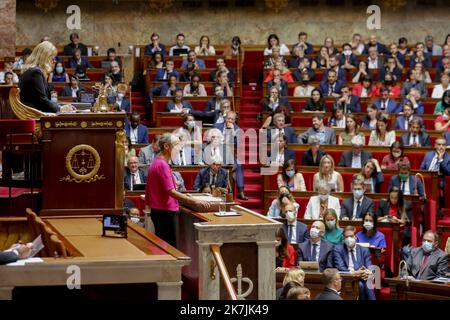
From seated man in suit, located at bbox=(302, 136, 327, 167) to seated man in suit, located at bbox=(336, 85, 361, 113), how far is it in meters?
2.15

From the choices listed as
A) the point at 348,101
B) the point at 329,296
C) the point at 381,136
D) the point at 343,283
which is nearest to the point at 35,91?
the point at 329,296

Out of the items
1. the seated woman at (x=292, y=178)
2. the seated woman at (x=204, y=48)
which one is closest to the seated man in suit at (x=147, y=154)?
the seated woman at (x=292, y=178)

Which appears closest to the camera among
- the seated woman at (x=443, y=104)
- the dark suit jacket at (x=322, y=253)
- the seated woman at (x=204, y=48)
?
the dark suit jacket at (x=322, y=253)

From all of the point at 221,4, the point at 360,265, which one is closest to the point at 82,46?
the point at 221,4

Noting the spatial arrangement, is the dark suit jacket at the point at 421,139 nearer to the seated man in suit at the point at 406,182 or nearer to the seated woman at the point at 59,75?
the seated man in suit at the point at 406,182

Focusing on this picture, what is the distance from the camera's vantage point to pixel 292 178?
36.8ft

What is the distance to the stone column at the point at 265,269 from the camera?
20.9 ft

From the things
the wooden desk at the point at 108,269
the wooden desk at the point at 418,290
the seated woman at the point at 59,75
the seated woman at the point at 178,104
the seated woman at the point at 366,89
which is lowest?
the wooden desk at the point at 418,290

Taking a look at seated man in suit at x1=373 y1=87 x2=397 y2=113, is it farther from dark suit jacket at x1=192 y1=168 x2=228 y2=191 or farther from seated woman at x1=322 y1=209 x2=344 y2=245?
seated woman at x1=322 y1=209 x2=344 y2=245

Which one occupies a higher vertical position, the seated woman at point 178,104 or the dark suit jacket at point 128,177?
the seated woman at point 178,104

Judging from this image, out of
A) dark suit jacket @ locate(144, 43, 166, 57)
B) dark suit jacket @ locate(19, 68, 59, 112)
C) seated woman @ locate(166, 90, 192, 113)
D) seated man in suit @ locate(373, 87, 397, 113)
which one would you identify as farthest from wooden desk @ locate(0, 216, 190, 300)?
dark suit jacket @ locate(144, 43, 166, 57)

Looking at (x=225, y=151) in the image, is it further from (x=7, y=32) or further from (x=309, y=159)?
(x=7, y=32)

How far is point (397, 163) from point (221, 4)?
785 centimetres

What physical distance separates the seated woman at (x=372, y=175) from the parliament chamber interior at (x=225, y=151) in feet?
0.08
